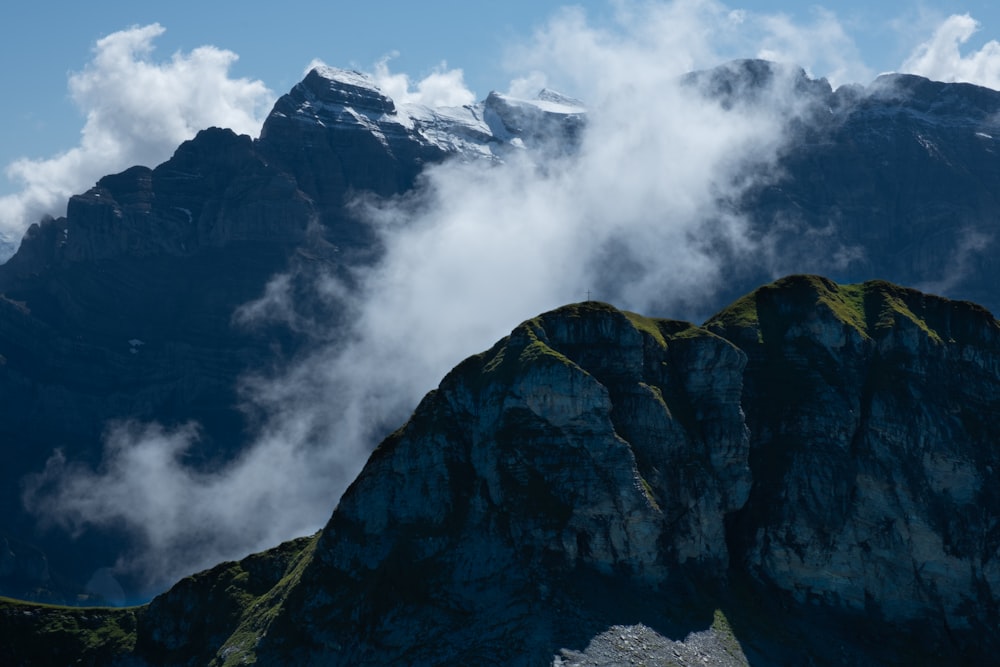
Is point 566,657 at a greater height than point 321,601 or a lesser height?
lesser

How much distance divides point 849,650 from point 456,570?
191 ft

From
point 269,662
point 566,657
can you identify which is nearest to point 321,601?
point 269,662

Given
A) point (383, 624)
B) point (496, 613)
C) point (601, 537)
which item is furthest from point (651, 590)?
point (383, 624)

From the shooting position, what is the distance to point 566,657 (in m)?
178

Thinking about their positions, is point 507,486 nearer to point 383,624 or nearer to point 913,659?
point 383,624

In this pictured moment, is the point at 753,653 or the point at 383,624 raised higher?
the point at 383,624

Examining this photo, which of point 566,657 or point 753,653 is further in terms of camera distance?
point 753,653

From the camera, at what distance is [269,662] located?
19550 centimetres

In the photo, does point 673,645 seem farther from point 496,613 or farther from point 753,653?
point 496,613

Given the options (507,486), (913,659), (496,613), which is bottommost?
(913,659)

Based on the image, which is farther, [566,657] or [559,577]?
[559,577]

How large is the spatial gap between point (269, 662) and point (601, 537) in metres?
50.8

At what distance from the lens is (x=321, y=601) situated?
19938 centimetres

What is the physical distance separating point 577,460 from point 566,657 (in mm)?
31649
